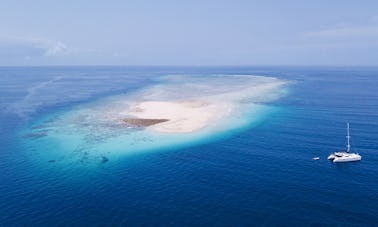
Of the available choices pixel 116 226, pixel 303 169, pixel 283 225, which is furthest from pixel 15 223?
pixel 303 169

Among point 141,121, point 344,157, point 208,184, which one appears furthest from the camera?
point 141,121

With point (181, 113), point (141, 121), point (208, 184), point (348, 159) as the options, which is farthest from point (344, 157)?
point (141, 121)

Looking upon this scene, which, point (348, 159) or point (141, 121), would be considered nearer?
point (348, 159)

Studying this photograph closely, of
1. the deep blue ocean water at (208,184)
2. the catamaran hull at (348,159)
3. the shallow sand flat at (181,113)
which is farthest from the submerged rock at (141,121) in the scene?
the catamaran hull at (348,159)

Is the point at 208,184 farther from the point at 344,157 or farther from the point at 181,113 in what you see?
the point at 181,113

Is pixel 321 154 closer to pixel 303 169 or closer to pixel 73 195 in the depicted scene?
pixel 303 169

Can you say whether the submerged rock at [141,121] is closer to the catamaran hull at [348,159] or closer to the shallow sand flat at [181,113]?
the shallow sand flat at [181,113]

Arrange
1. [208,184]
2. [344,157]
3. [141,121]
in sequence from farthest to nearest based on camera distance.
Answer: [141,121]
[344,157]
[208,184]

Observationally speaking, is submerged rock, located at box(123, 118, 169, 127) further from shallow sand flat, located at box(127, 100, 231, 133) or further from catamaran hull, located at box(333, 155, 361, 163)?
catamaran hull, located at box(333, 155, 361, 163)

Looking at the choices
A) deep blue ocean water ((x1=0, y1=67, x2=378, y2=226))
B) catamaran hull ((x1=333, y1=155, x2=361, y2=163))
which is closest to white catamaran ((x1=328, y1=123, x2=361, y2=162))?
catamaran hull ((x1=333, y1=155, x2=361, y2=163))

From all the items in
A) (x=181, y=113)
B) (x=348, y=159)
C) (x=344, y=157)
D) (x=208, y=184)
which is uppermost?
(x=181, y=113)
